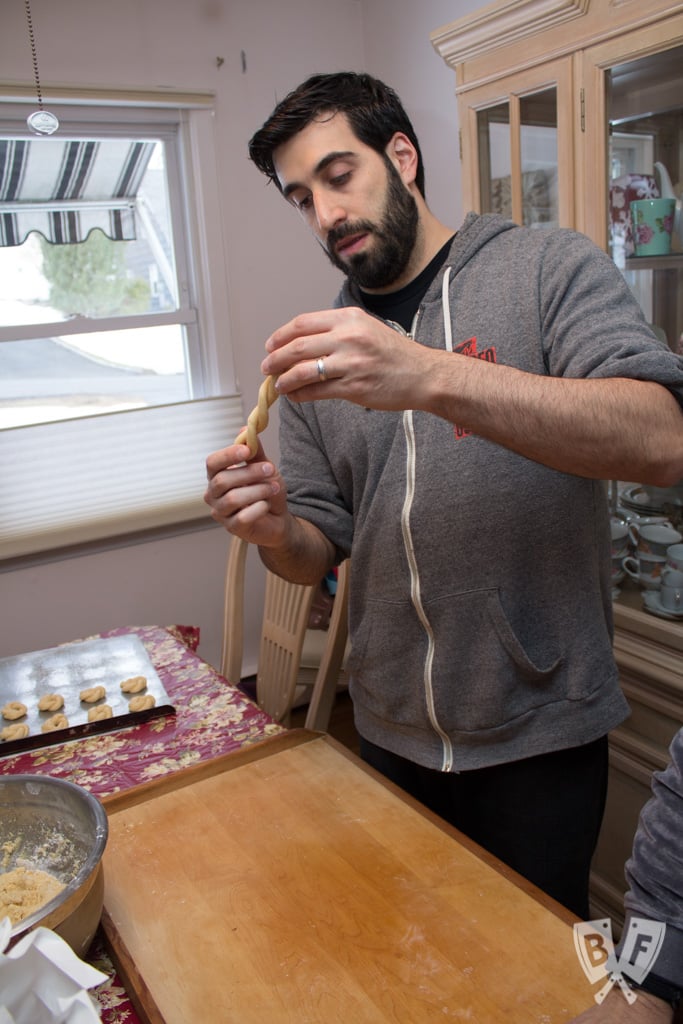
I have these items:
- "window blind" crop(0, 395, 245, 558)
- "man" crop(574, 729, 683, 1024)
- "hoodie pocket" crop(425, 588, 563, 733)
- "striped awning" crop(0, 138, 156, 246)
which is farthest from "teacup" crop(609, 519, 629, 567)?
"striped awning" crop(0, 138, 156, 246)

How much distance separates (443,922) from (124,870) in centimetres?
42

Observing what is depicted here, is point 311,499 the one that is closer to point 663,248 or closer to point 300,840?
point 300,840

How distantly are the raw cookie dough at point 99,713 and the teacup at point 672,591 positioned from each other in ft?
3.98

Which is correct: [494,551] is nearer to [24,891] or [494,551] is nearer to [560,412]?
[560,412]

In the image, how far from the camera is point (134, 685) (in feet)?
5.63

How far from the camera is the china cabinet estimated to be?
1820 mm

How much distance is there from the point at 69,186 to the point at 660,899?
2.99 metres

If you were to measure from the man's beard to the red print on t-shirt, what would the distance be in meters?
0.19

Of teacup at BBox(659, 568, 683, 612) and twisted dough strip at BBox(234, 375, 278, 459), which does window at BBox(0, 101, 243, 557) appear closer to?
teacup at BBox(659, 568, 683, 612)

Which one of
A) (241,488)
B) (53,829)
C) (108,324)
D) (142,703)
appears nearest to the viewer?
(53,829)

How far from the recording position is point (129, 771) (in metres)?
1.42

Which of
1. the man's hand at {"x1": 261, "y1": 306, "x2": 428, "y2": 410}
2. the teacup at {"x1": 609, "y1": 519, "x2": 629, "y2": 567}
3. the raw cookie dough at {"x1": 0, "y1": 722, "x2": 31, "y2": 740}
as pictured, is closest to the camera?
the man's hand at {"x1": 261, "y1": 306, "x2": 428, "y2": 410}

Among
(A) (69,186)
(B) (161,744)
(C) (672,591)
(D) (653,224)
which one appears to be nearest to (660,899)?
(B) (161,744)

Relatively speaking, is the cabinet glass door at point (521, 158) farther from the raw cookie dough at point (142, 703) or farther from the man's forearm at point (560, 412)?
the raw cookie dough at point (142, 703)
